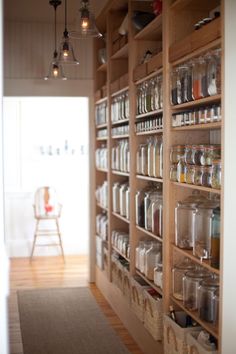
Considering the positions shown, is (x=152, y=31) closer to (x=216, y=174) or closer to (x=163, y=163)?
(x=163, y=163)

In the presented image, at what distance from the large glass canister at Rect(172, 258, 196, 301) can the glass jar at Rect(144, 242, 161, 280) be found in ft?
1.45

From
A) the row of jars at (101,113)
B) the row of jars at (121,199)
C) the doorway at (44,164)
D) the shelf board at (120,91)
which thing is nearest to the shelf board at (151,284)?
the row of jars at (121,199)

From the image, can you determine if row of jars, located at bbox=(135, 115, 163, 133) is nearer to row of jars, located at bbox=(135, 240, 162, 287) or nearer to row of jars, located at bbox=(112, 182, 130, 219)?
row of jars, located at bbox=(112, 182, 130, 219)

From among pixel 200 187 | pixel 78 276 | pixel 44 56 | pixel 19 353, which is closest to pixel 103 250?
pixel 78 276

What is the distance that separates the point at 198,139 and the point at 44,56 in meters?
3.27

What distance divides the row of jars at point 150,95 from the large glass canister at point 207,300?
1.24 metres

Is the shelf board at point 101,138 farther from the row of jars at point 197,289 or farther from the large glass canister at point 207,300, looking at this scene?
the large glass canister at point 207,300

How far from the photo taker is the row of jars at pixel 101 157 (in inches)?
217

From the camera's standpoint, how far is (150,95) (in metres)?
3.91

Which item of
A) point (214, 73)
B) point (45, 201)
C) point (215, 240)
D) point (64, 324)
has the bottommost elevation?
point (64, 324)

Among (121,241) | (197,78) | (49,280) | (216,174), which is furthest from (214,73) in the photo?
(49,280)

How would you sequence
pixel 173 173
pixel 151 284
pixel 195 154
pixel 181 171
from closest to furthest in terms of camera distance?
1. pixel 195 154
2. pixel 181 171
3. pixel 173 173
4. pixel 151 284

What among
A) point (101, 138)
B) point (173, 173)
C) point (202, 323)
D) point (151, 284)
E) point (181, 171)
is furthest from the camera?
point (101, 138)

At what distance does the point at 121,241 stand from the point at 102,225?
0.89 meters
